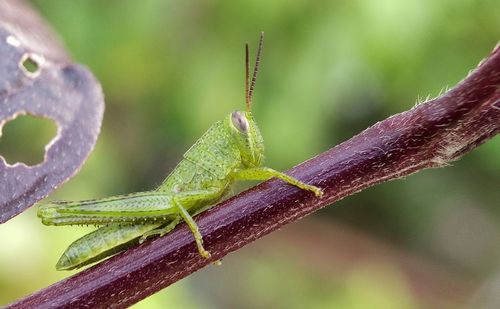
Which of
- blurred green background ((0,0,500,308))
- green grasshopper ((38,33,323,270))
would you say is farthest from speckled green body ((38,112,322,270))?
blurred green background ((0,0,500,308))

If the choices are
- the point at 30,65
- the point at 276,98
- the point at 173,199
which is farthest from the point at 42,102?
the point at 276,98

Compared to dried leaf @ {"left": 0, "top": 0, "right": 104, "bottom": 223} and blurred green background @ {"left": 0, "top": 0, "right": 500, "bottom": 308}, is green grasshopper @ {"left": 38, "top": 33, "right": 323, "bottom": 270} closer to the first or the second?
dried leaf @ {"left": 0, "top": 0, "right": 104, "bottom": 223}

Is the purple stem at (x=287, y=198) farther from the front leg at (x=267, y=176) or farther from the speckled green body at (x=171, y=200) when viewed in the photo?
the speckled green body at (x=171, y=200)

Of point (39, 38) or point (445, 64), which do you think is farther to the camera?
point (445, 64)

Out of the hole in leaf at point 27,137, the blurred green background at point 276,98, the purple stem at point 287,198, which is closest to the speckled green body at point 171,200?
the purple stem at point 287,198

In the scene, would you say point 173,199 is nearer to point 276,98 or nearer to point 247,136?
point 247,136

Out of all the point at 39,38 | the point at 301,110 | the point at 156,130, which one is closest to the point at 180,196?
the point at 39,38

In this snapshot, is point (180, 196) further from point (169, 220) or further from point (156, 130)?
point (156, 130)
